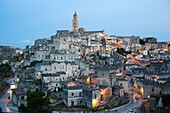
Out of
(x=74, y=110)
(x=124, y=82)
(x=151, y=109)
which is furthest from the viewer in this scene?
(x=124, y=82)

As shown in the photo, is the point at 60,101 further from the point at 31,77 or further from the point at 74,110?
the point at 31,77

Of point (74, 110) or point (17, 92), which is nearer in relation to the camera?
point (74, 110)

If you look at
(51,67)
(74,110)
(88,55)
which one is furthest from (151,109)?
(88,55)

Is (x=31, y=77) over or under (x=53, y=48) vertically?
under

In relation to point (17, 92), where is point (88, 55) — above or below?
above

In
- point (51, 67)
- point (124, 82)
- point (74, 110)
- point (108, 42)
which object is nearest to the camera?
point (74, 110)

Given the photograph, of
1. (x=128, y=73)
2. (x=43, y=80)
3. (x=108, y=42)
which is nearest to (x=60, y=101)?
(x=43, y=80)

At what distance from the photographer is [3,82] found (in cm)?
3178

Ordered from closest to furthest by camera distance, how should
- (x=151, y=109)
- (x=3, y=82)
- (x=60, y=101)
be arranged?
1. (x=151, y=109)
2. (x=60, y=101)
3. (x=3, y=82)

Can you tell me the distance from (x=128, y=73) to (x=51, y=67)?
290 inches

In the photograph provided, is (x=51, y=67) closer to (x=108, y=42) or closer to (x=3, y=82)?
(x=3, y=82)

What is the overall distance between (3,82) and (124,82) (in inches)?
583

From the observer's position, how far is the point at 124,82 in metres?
23.5

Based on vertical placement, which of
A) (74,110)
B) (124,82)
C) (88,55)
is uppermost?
(88,55)
